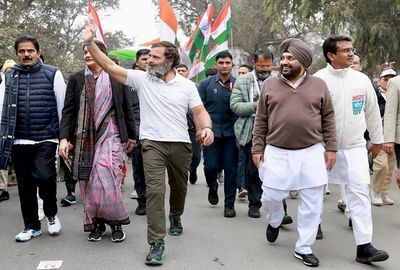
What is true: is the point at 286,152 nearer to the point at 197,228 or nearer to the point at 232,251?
the point at 232,251

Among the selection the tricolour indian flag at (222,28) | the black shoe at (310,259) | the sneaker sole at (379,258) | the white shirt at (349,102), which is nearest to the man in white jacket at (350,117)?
the white shirt at (349,102)

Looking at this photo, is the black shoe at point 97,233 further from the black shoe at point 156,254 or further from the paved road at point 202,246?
the black shoe at point 156,254

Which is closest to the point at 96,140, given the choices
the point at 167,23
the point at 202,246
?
the point at 202,246

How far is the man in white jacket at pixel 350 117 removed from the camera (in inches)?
185

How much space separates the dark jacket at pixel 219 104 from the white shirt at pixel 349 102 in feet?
5.65

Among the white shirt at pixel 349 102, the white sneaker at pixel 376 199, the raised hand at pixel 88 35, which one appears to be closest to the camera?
the raised hand at pixel 88 35

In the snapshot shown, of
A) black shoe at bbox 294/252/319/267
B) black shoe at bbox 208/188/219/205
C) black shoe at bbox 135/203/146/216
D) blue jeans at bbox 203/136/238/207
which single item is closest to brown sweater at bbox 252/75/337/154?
black shoe at bbox 294/252/319/267

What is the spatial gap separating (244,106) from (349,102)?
142cm

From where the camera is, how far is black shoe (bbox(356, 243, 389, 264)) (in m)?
4.44

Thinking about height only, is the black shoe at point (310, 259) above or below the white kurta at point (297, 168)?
below

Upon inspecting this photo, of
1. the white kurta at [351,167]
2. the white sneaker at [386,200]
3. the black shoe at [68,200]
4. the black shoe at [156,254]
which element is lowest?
the white sneaker at [386,200]

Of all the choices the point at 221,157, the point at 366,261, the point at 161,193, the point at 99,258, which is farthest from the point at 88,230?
the point at 366,261

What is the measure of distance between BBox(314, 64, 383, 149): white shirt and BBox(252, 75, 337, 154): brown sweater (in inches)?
10.2

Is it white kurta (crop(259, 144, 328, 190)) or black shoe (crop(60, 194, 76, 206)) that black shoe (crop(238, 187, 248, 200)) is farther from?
white kurta (crop(259, 144, 328, 190))
